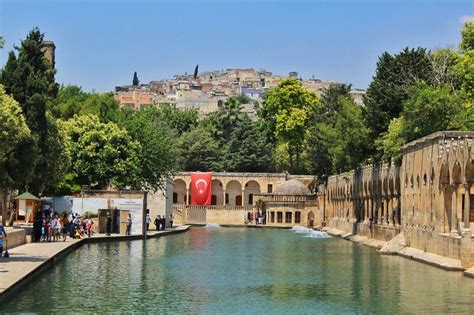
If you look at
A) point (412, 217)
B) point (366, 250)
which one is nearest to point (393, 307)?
point (412, 217)

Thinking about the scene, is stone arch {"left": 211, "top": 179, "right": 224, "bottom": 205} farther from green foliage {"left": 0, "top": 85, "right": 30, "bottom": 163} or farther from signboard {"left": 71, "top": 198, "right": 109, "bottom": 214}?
green foliage {"left": 0, "top": 85, "right": 30, "bottom": 163}

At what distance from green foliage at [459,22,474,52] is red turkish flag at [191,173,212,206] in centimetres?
4705

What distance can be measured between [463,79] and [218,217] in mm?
48565

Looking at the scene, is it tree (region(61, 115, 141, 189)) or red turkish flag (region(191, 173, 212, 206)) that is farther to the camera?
red turkish flag (region(191, 173, 212, 206))

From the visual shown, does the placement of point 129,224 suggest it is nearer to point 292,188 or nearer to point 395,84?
point 395,84

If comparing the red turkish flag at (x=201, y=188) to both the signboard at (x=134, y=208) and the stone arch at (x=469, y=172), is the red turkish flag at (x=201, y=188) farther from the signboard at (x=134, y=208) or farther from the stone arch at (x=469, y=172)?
the stone arch at (x=469, y=172)

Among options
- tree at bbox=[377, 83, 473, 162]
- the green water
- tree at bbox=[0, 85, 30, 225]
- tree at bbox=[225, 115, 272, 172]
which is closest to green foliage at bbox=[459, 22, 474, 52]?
tree at bbox=[377, 83, 473, 162]

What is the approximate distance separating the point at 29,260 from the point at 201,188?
6865 cm

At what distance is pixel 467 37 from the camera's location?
54500 mm

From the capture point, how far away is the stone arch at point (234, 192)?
342 feet

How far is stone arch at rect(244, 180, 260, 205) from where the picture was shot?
104 m

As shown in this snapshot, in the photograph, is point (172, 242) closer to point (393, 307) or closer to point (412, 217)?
point (412, 217)

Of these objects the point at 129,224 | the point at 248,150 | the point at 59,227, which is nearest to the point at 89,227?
the point at 129,224

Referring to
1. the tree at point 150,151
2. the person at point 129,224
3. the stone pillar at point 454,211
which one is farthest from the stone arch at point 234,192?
the stone pillar at point 454,211
